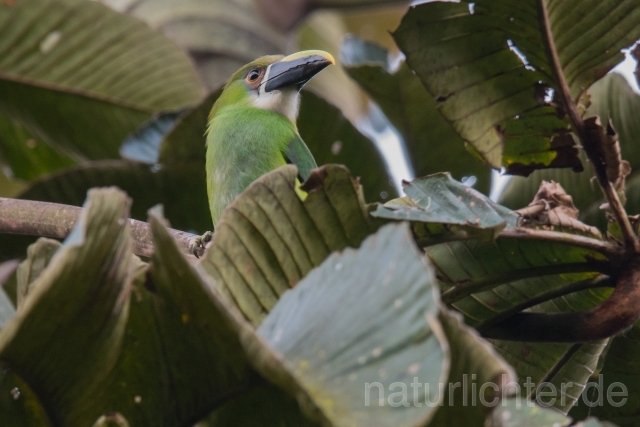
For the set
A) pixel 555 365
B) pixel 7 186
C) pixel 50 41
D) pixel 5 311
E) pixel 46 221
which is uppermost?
pixel 50 41

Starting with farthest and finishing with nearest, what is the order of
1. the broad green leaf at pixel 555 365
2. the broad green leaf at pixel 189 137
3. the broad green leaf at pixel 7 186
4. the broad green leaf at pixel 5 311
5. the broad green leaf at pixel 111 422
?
the broad green leaf at pixel 7 186
the broad green leaf at pixel 189 137
the broad green leaf at pixel 555 365
the broad green leaf at pixel 5 311
the broad green leaf at pixel 111 422

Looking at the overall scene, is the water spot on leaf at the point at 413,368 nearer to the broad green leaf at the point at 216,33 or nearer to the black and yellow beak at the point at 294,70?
the black and yellow beak at the point at 294,70

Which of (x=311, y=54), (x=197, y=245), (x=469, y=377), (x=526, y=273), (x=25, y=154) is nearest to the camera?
(x=469, y=377)

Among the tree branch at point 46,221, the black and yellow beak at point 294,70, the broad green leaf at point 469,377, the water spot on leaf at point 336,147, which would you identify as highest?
the black and yellow beak at point 294,70

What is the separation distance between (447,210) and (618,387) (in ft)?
2.58

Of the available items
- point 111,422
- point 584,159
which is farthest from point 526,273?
point 584,159

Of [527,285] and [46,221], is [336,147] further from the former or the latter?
[527,285]

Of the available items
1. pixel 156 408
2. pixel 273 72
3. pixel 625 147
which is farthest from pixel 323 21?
pixel 156 408

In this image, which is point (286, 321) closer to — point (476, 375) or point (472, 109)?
point (476, 375)

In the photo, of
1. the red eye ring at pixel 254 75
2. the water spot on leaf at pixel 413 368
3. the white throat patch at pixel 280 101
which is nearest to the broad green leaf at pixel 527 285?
the water spot on leaf at pixel 413 368

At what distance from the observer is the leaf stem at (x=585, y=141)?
67.4 inches

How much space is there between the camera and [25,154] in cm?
391

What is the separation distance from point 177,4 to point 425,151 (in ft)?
5.70

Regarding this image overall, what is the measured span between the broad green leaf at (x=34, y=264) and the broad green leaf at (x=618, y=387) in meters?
1.35
